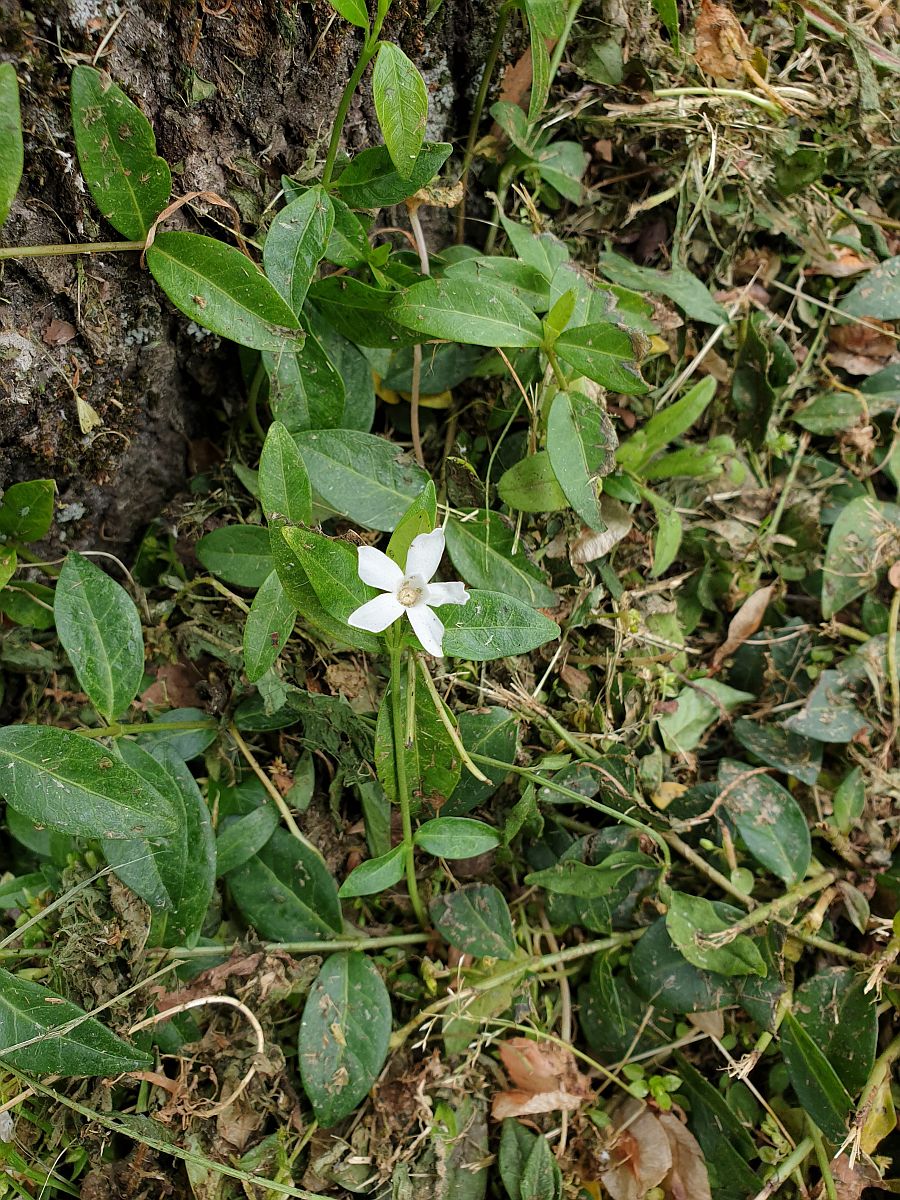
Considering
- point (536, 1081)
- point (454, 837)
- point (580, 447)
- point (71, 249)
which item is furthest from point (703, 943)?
point (71, 249)

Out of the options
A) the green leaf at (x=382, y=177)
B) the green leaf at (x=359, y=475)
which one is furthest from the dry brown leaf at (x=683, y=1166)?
the green leaf at (x=382, y=177)

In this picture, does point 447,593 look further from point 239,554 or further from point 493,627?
point 239,554

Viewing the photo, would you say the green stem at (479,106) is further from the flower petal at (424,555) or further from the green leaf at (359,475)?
the flower petal at (424,555)

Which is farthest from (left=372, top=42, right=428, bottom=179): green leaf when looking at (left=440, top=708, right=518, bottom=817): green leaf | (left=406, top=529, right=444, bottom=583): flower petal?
(left=440, top=708, right=518, bottom=817): green leaf

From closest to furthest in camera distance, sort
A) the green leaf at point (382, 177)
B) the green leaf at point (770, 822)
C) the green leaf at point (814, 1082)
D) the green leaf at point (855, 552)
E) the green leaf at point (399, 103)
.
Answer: the green leaf at point (399, 103), the green leaf at point (382, 177), the green leaf at point (814, 1082), the green leaf at point (770, 822), the green leaf at point (855, 552)

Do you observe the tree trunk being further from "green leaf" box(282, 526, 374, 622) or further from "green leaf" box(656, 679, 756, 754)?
"green leaf" box(656, 679, 756, 754)

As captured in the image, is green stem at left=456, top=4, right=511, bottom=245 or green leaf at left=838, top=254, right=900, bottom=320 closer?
green stem at left=456, top=4, right=511, bottom=245

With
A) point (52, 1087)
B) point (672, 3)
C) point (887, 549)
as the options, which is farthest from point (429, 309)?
point (52, 1087)
